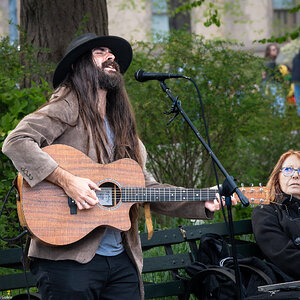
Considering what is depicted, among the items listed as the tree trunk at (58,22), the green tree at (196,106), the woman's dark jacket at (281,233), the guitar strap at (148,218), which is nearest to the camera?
the guitar strap at (148,218)

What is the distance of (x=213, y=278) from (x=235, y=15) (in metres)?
A: 14.9

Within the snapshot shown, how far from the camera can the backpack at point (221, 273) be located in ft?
15.2

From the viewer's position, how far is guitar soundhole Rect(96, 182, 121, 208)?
3.70 meters

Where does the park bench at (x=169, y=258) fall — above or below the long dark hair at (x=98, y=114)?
below

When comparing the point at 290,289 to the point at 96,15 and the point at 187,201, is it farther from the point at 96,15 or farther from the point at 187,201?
the point at 96,15

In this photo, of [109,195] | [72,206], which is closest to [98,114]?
[109,195]

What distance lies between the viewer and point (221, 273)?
4535 millimetres

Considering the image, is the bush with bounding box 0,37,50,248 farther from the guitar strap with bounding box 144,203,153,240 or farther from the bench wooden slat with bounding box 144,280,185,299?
the guitar strap with bounding box 144,203,153,240

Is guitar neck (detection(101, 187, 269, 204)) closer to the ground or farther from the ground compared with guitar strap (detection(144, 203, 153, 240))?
farther from the ground

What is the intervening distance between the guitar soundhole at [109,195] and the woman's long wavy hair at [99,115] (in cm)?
15

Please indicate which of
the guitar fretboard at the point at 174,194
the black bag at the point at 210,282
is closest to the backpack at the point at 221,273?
the black bag at the point at 210,282

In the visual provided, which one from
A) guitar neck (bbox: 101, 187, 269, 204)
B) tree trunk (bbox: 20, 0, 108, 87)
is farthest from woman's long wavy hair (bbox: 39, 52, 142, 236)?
tree trunk (bbox: 20, 0, 108, 87)

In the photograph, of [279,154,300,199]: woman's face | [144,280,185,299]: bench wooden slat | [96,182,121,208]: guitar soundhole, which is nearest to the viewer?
[96,182,121,208]: guitar soundhole

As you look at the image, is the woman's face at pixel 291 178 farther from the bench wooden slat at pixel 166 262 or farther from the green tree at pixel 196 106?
the green tree at pixel 196 106
